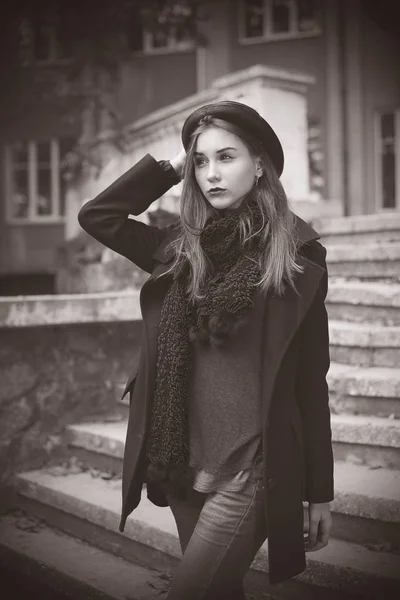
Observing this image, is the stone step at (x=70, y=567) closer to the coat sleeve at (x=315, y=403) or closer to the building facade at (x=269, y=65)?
the coat sleeve at (x=315, y=403)

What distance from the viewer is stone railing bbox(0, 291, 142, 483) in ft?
12.3

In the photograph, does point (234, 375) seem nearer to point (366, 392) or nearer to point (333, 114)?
point (366, 392)

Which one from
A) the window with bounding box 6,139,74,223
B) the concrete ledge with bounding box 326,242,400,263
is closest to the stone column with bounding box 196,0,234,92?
Result: the window with bounding box 6,139,74,223

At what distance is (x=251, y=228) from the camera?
206 cm

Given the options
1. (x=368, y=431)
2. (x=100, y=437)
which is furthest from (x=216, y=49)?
(x=368, y=431)

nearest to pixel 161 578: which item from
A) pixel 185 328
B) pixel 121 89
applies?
pixel 185 328

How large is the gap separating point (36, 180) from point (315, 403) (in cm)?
1561

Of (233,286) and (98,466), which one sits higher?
(233,286)

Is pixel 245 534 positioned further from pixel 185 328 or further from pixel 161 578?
pixel 161 578

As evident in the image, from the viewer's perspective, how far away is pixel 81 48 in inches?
381

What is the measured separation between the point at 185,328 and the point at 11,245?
584 inches

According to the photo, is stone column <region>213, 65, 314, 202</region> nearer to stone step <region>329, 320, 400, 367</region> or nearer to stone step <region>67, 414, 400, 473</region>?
stone step <region>329, 320, 400, 367</region>

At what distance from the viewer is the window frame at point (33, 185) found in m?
16.3

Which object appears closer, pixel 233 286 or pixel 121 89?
pixel 233 286
